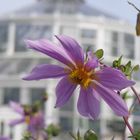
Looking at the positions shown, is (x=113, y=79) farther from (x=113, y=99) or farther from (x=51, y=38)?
(x=51, y=38)

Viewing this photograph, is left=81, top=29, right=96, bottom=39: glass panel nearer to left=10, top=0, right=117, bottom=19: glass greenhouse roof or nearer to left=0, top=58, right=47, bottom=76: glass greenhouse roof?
left=10, top=0, right=117, bottom=19: glass greenhouse roof

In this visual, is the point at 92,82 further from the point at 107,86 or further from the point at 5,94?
the point at 5,94

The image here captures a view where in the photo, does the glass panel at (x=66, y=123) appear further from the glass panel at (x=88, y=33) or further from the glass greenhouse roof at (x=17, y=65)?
the glass panel at (x=88, y=33)

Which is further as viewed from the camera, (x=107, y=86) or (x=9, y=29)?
(x=9, y=29)

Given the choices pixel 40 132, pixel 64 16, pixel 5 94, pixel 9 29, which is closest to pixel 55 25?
pixel 64 16

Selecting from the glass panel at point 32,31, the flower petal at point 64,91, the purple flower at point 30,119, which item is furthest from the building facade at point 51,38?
the flower petal at point 64,91

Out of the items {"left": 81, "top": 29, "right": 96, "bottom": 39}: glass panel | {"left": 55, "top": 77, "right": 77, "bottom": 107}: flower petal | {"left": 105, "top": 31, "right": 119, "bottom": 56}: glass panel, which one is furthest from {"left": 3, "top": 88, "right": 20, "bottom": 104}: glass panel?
{"left": 55, "top": 77, "right": 77, "bottom": 107}: flower petal
